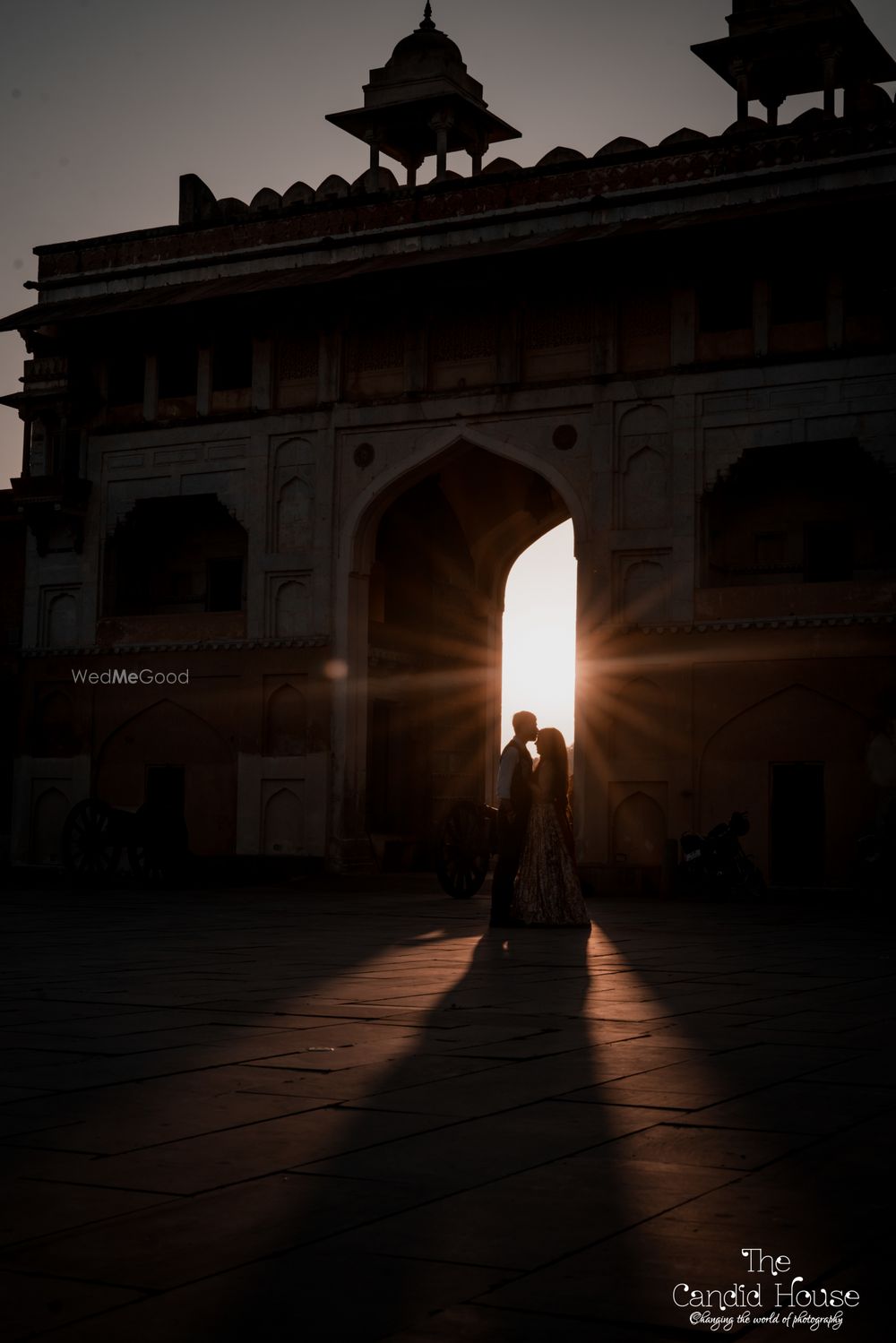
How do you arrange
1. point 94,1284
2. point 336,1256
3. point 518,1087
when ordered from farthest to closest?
1. point 518,1087
2. point 336,1256
3. point 94,1284

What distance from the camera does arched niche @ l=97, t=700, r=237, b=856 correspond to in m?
21.9

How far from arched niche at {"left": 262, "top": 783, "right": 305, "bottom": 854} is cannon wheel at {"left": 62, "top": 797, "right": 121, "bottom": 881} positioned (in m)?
2.20

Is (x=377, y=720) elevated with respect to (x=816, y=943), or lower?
elevated

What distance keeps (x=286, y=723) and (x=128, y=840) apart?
→ 296 centimetres

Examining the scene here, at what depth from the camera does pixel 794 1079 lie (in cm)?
470

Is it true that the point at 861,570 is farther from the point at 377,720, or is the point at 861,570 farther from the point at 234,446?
the point at 234,446

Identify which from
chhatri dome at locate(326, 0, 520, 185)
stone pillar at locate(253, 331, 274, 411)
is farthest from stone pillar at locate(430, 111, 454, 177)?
stone pillar at locate(253, 331, 274, 411)

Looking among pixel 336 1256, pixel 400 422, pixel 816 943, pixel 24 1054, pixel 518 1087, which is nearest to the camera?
pixel 336 1256

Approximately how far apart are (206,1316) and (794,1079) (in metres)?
2.60

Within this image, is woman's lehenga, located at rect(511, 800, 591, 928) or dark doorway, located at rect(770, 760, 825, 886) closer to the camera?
woman's lehenga, located at rect(511, 800, 591, 928)

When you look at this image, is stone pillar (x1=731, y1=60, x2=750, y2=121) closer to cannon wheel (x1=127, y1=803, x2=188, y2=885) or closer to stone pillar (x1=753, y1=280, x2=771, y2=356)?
stone pillar (x1=753, y1=280, x2=771, y2=356)

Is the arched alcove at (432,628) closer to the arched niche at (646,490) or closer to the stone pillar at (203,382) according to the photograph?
the arched niche at (646,490)

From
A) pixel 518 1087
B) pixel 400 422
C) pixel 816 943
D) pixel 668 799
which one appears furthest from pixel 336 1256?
pixel 400 422

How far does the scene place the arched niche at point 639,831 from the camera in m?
19.6
